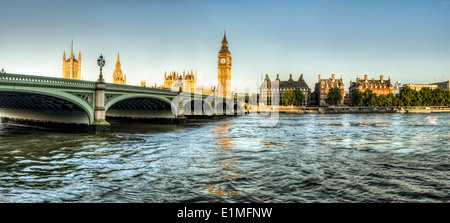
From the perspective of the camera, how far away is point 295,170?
→ 13.9 meters

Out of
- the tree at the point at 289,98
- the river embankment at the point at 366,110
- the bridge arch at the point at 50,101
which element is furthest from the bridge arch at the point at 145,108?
the tree at the point at 289,98

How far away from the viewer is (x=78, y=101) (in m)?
30.3

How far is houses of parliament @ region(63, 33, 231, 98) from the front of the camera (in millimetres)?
161875

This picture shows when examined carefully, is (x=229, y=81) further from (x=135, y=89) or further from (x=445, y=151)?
(x=445, y=151)

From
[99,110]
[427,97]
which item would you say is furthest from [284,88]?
[99,110]

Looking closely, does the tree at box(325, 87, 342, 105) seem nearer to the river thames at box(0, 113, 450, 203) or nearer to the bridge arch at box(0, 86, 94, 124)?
the bridge arch at box(0, 86, 94, 124)

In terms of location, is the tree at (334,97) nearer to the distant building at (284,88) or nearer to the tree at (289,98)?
the tree at (289,98)

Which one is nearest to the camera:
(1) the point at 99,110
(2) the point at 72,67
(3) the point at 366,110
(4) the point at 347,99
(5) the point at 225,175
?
(5) the point at 225,175

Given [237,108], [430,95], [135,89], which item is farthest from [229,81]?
[135,89]

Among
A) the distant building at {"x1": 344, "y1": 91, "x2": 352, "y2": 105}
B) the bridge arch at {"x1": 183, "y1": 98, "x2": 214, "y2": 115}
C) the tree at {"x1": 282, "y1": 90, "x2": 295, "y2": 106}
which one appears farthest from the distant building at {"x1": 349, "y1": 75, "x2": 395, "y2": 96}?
the bridge arch at {"x1": 183, "y1": 98, "x2": 214, "y2": 115}

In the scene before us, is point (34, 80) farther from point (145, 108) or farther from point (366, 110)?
point (366, 110)

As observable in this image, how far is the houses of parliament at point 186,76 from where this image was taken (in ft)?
531

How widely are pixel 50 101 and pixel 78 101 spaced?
13.4 feet
